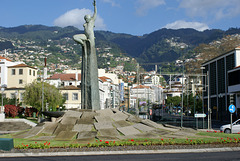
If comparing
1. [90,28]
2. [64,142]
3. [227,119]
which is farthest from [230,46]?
[64,142]

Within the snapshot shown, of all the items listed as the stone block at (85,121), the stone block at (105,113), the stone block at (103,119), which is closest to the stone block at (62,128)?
the stone block at (85,121)

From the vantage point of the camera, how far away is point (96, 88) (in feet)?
72.8

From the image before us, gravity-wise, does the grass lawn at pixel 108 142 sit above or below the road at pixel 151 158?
above

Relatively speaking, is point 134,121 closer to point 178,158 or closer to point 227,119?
point 178,158

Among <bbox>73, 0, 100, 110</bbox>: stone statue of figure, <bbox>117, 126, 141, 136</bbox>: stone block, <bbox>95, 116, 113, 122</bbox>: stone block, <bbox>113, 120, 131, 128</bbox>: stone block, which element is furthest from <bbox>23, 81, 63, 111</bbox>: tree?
<bbox>117, 126, 141, 136</bbox>: stone block

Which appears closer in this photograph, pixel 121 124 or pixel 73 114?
pixel 121 124

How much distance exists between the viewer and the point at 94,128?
19.6 m

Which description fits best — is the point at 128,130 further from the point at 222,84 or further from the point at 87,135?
the point at 222,84

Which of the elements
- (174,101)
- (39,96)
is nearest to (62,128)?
(39,96)

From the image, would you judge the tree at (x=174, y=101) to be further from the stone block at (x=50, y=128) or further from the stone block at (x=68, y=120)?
the stone block at (x=50, y=128)

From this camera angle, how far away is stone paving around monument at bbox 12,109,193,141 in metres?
18.8

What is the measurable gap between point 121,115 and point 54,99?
1532 inches

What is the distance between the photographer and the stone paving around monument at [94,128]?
61.7 feet

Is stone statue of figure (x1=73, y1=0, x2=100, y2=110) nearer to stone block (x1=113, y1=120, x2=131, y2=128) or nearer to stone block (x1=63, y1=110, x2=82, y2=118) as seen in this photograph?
stone block (x1=63, y1=110, x2=82, y2=118)
